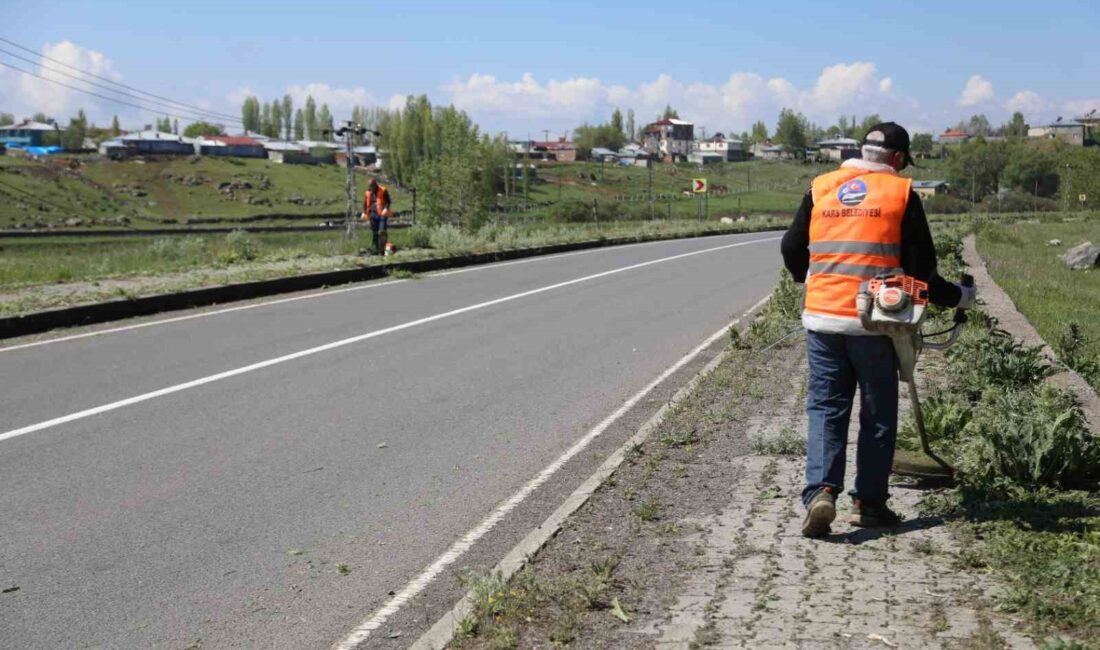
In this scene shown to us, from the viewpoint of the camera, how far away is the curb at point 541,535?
477 cm

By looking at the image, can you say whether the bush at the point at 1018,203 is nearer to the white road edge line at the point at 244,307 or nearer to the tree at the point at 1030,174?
the tree at the point at 1030,174

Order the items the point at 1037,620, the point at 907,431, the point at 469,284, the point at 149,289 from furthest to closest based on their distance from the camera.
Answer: the point at 469,284 < the point at 149,289 < the point at 907,431 < the point at 1037,620

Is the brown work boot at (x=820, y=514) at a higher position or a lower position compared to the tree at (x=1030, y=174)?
higher

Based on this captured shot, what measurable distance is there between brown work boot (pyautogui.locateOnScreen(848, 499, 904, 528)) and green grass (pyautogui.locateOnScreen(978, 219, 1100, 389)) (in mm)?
5627

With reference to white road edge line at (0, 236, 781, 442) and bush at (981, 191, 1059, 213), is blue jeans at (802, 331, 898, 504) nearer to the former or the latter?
white road edge line at (0, 236, 781, 442)

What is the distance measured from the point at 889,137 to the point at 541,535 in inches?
96.7

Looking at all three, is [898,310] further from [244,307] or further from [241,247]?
[241,247]

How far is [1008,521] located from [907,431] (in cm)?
186

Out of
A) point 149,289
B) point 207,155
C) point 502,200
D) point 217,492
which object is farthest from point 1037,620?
point 207,155

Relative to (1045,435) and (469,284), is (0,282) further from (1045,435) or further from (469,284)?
(1045,435)

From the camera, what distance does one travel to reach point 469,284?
22703 mm

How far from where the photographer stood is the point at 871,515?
19.9 ft

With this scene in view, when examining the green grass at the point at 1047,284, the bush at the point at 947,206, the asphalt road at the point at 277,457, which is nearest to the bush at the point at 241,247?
the asphalt road at the point at 277,457

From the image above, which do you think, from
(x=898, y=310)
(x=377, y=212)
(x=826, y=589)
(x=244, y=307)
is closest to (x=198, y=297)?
(x=244, y=307)
